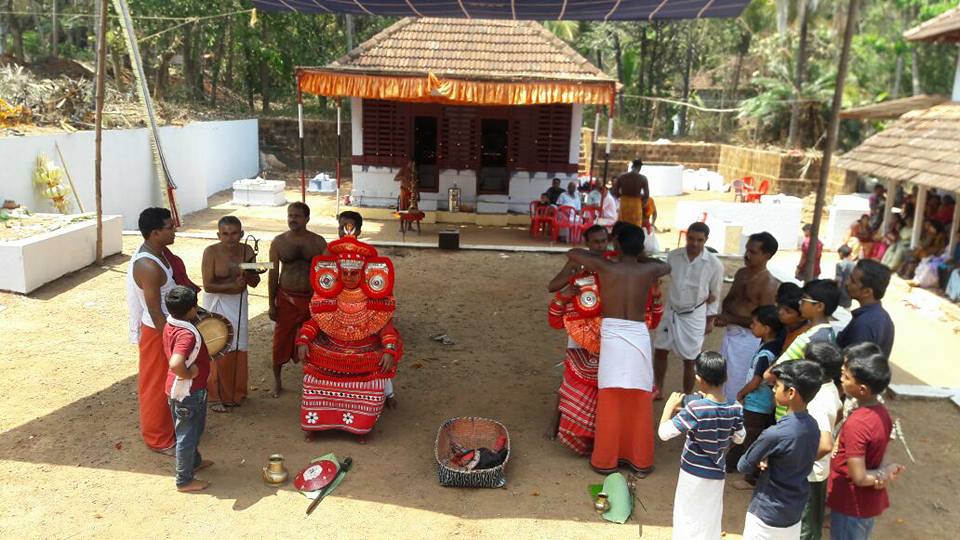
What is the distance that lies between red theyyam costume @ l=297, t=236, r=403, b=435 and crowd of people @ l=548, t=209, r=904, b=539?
1.23m

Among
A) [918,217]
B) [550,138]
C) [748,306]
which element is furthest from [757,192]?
[748,306]

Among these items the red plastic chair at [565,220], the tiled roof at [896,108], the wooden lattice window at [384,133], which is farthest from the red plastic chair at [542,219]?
the tiled roof at [896,108]

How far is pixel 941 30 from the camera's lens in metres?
12.5

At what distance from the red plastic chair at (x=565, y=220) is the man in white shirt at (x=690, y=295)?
23.2 feet

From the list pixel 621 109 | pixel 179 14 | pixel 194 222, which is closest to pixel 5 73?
pixel 194 222

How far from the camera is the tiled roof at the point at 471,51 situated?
1404 centimetres

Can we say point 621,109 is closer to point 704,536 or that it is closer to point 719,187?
point 719,187

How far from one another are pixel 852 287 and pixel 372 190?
40.1ft

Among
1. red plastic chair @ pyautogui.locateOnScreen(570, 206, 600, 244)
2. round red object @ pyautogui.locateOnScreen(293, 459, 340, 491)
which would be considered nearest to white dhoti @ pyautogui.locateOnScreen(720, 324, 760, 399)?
round red object @ pyautogui.locateOnScreen(293, 459, 340, 491)

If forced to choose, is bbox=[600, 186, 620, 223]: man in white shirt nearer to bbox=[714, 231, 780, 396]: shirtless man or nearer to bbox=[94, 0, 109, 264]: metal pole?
bbox=[714, 231, 780, 396]: shirtless man

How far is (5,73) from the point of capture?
12992 millimetres

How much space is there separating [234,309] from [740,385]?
12.4 ft

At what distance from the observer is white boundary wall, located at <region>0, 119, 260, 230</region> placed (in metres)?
10.4

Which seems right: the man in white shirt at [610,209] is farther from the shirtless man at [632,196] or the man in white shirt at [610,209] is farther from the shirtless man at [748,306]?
the shirtless man at [748,306]
